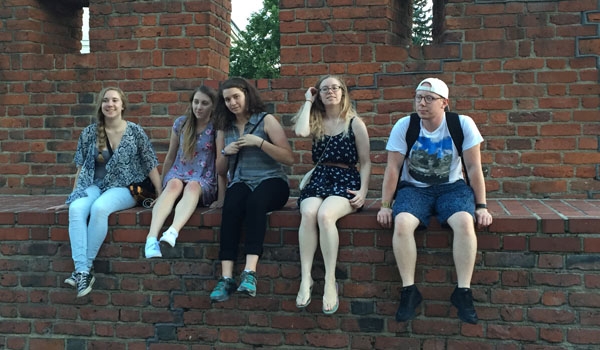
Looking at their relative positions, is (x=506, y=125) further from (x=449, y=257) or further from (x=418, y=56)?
(x=449, y=257)

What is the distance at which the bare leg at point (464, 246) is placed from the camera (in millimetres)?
3523

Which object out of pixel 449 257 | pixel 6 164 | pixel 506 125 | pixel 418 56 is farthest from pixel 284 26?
pixel 6 164

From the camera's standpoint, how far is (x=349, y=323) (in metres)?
3.88

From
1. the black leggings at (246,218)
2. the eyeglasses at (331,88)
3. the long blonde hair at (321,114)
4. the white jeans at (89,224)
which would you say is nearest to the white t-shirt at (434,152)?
the long blonde hair at (321,114)

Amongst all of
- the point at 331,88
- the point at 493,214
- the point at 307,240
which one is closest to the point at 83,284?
the point at 307,240

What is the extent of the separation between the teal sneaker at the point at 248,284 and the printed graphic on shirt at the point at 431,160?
117 cm

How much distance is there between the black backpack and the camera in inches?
147

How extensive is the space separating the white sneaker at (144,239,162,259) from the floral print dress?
509 mm

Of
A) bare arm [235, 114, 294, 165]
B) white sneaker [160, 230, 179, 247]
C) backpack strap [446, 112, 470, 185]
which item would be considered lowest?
white sneaker [160, 230, 179, 247]

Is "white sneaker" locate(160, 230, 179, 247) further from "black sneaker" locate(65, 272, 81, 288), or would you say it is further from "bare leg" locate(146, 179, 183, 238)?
"black sneaker" locate(65, 272, 81, 288)

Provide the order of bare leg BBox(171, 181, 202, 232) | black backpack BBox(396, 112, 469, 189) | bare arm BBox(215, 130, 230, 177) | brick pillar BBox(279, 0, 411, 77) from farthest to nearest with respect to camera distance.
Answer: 1. brick pillar BBox(279, 0, 411, 77)
2. bare arm BBox(215, 130, 230, 177)
3. bare leg BBox(171, 181, 202, 232)
4. black backpack BBox(396, 112, 469, 189)

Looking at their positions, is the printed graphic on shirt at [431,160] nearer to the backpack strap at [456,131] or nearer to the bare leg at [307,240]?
the backpack strap at [456,131]

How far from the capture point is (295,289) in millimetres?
3975

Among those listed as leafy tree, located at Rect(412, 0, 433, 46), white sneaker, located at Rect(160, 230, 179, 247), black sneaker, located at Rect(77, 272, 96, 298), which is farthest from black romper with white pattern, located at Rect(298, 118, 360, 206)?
leafy tree, located at Rect(412, 0, 433, 46)
